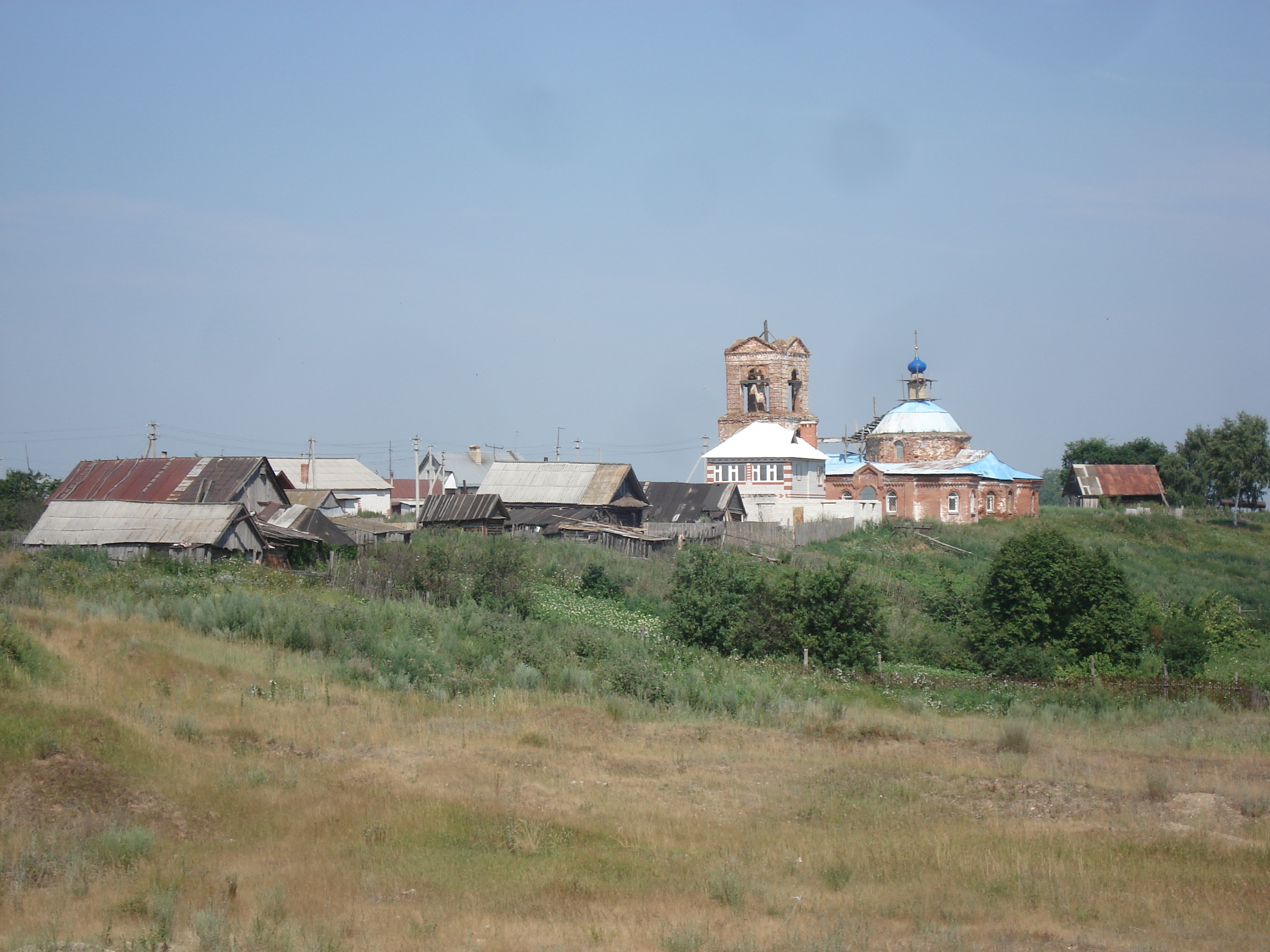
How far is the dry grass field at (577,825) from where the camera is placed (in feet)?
32.5

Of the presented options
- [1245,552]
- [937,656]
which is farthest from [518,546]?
[1245,552]

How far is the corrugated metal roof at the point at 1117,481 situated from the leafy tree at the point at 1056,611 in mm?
55259

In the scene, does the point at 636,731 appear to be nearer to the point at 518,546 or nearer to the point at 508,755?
the point at 508,755

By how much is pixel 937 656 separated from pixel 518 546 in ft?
38.8

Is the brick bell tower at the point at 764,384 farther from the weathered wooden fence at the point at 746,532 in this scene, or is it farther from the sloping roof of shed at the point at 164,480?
the sloping roof of shed at the point at 164,480

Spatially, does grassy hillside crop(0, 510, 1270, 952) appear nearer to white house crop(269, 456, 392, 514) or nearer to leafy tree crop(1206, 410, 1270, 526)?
white house crop(269, 456, 392, 514)

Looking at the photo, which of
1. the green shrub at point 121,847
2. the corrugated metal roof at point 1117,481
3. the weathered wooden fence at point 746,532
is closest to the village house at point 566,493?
the weathered wooden fence at point 746,532

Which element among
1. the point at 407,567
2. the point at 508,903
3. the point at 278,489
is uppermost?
the point at 278,489

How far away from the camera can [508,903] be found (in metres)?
10.6

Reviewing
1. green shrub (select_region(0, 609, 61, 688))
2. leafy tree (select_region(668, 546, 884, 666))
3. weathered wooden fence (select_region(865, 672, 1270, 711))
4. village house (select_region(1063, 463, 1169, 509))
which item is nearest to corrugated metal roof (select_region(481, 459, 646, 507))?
leafy tree (select_region(668, 546, 884, 666))

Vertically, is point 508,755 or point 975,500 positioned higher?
point 975,500

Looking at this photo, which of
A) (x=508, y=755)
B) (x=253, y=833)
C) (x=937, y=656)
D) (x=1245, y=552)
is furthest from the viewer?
(x=1245, y=552)

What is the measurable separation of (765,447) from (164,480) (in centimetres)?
3313

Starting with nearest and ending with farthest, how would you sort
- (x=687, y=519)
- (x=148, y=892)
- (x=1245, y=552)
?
(x=148, y=892), (x=687, y=519), (x=1245, y=552)
